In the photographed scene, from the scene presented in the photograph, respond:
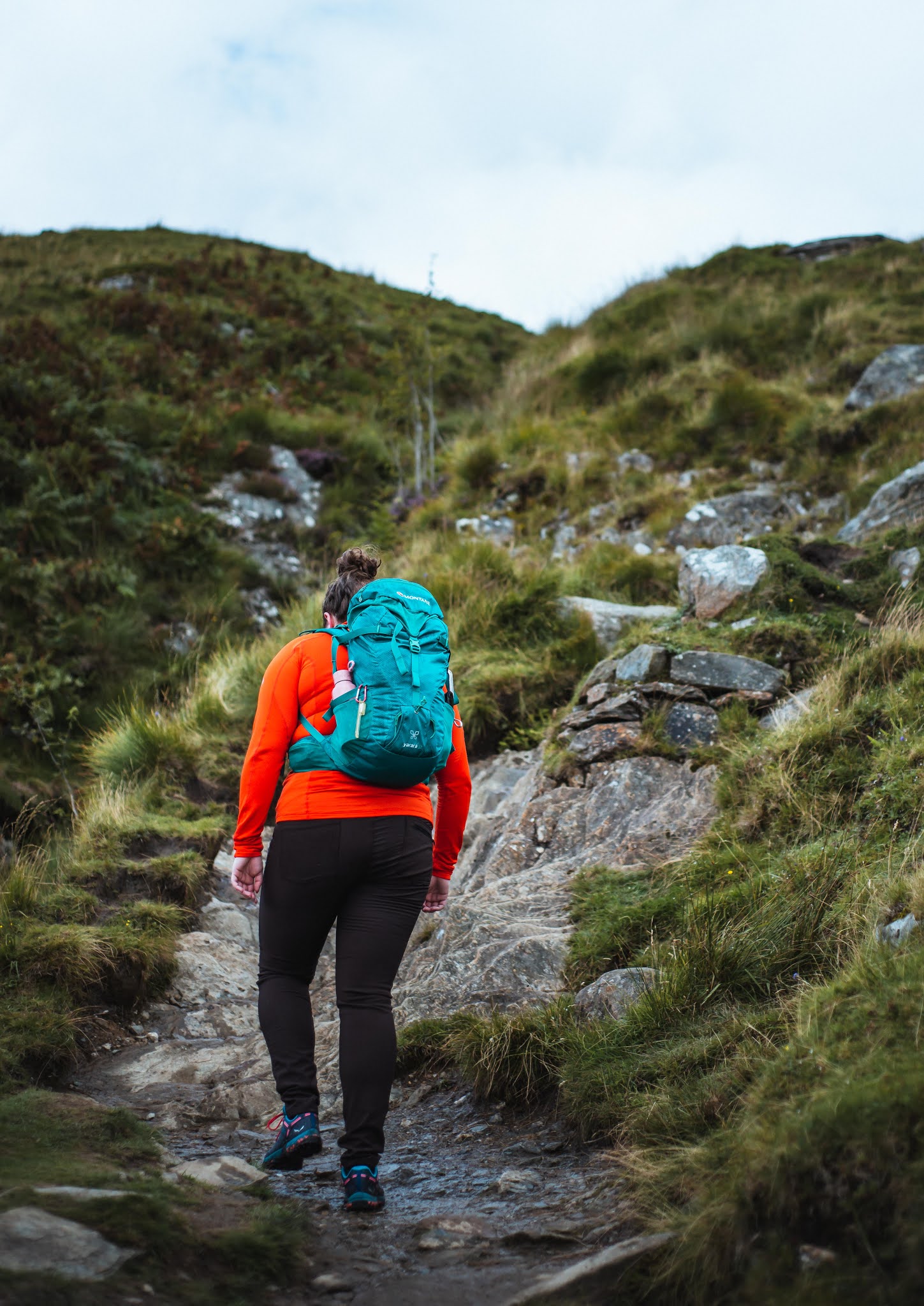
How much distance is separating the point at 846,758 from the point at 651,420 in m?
8.04

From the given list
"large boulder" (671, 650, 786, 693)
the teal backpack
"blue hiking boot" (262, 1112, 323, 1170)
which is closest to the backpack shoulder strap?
the teal backpack

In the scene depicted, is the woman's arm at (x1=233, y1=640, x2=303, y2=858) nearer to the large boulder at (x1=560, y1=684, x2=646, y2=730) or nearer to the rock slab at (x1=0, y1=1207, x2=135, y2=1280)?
the rock slab at (x1=0, y1=1207, x2=135, y2=1280)

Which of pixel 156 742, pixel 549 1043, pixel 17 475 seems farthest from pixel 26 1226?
pixel 17 475

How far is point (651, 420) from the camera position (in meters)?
11.9

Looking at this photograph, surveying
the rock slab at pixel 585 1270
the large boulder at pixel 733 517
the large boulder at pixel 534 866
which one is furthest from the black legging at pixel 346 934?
the large boulder at pixel 733 517

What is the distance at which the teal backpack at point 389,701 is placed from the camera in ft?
9.47

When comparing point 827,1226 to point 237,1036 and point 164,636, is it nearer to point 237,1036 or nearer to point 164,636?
point 237,1036

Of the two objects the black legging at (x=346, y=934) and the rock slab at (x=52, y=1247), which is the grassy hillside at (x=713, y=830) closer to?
the black legging at (x=346, y=934)

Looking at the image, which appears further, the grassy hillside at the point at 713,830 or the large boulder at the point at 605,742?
the large boulder at the point at 605,742

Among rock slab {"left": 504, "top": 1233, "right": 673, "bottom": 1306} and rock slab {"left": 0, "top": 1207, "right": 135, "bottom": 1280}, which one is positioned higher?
rock slab {"left": 0, "top": 1207, "right": 135, "bottom": 1280}

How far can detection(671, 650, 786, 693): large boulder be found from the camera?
229 inches

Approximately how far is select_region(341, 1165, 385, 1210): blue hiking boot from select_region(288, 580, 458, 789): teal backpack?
42.9 inches

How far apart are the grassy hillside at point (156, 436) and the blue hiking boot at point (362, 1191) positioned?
517 cm

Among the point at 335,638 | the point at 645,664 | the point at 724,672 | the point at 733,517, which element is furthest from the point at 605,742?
the point at 733,517
